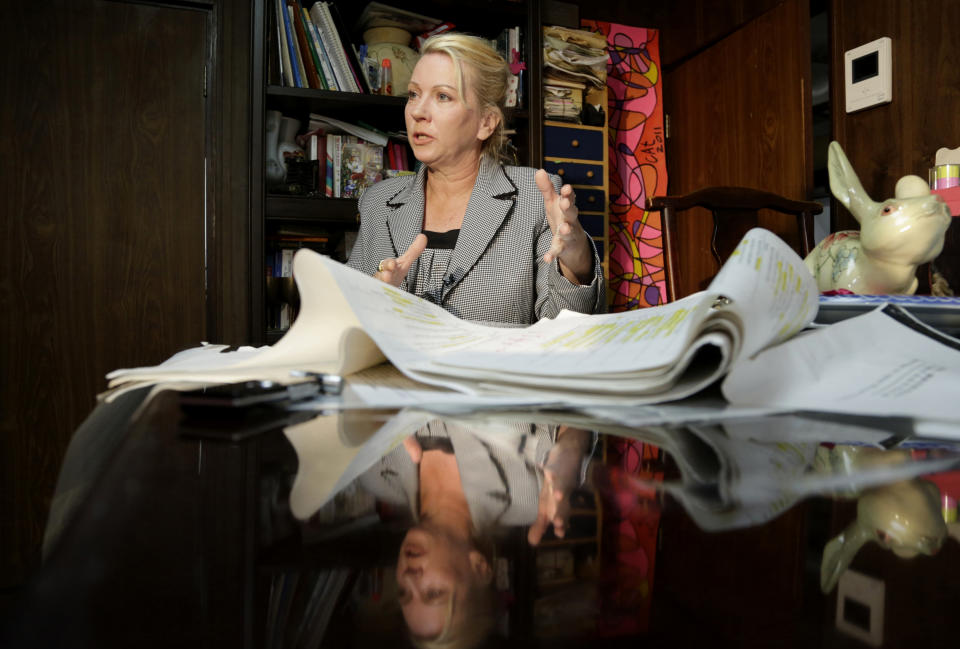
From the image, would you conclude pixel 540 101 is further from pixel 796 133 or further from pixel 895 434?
pixel 895 434

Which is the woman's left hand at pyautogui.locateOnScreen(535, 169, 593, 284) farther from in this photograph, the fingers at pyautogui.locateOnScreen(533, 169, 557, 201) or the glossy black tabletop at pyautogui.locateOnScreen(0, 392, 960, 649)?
the glossy black tabletop at pyautogui.locateOnScreen(0, 392, 960, 649)

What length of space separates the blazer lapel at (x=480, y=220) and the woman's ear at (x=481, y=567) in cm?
130

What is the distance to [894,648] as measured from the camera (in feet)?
0.31

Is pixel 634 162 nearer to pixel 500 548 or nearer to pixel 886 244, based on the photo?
pixel 886 244

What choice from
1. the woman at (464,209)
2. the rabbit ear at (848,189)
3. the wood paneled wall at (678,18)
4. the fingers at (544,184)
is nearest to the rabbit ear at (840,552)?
the fingers at (544,184)

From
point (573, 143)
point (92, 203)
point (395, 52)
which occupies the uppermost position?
point (395, 52)

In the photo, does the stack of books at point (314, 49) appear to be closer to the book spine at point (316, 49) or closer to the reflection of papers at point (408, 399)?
the book spine at point (316, 49)

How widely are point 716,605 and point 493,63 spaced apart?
6.01ft

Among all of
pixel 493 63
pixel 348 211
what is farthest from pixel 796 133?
pixel 348 211

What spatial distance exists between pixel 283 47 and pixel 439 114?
82cm

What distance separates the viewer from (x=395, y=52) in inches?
92.4

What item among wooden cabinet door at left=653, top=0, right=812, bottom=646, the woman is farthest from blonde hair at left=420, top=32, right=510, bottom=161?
wooden cabinet door at left=653, top=0, right=812, bottom=646

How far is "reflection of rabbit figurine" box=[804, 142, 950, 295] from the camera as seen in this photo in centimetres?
88

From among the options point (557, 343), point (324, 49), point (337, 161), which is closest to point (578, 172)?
point (337, 161)
